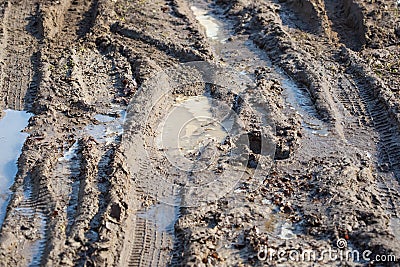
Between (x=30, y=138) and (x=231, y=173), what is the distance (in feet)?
11.7

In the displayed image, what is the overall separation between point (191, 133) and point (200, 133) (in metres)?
0.16

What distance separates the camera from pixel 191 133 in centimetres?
1050

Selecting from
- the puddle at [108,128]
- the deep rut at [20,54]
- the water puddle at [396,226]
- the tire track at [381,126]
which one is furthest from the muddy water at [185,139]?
the water puddle at [396,226]

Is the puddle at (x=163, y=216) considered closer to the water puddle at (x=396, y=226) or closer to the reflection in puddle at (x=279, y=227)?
the reflection in puddle at (x=279, y=227)

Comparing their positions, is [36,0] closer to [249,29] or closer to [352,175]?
[249,29]

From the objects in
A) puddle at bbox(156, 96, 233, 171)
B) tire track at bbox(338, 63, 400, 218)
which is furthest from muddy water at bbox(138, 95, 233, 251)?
tire track at bbox(338, 63, 400, 218)

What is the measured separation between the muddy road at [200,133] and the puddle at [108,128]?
4 centimetres

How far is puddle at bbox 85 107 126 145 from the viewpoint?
1028 cm

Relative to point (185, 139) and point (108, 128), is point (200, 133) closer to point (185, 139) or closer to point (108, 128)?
point (185, 139)

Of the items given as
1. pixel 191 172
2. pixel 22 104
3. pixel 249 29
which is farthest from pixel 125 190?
pixel 249 29

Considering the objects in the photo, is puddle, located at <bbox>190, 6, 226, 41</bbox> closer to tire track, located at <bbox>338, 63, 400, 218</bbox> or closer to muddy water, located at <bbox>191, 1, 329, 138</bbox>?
muddy water, located at <bbox>191, 1, 329, 138</bbox>

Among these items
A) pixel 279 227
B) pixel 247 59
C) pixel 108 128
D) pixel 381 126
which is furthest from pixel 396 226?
pixel 247 59

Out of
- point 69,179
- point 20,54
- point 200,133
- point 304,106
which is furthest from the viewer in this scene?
point 20,54

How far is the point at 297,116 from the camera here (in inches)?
425
